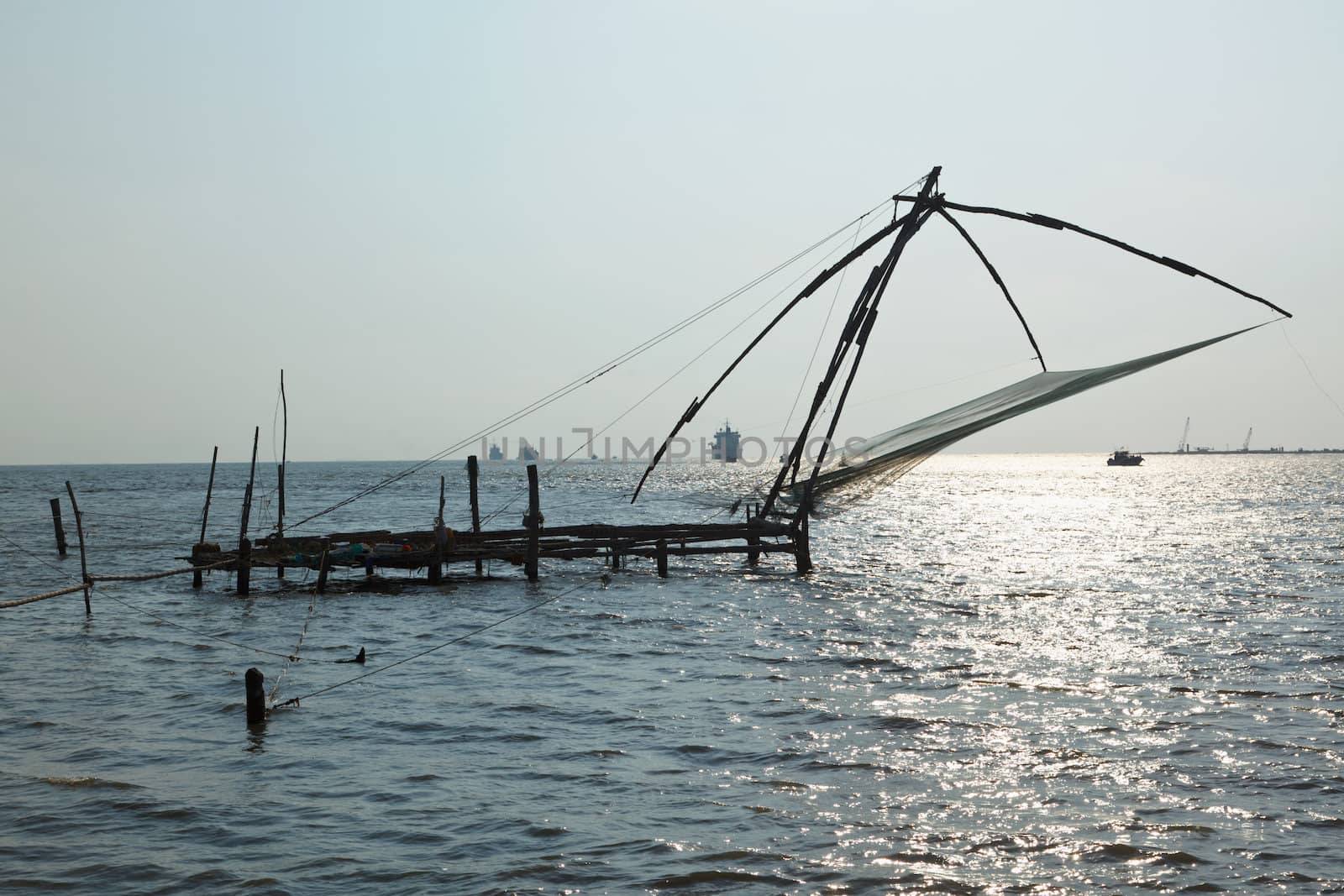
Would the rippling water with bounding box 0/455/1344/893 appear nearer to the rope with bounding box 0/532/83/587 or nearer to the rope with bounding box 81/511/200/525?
the rope with bounding box 0/532/83/587

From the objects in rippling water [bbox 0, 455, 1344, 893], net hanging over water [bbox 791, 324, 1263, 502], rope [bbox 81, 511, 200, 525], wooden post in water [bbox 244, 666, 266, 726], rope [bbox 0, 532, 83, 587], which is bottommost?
rippling water [bbox 0, 455, 1344, 893]

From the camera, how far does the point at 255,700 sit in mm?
11969

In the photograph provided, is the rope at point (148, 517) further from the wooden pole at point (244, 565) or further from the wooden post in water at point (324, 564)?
the wooden post in water at point (324, 564)

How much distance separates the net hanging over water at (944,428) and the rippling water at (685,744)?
9.36 feet

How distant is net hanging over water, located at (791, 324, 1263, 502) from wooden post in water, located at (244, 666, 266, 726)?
11124mm

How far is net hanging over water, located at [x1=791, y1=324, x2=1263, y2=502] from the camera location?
48.1 ft

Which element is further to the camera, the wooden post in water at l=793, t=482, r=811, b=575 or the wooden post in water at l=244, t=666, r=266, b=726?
the wooden post in water at l=793, t=482, r=811, b=575

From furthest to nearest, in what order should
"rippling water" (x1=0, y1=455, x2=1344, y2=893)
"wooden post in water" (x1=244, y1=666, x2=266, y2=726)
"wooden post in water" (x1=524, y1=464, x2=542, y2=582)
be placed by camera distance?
"wooden post in water" (x1=524, y1=464, x2=542, y2=582) → "wooden post in water" (x1=244, y1=666, x2=266, y2=726) → "rippling water" (x1=0, y1=455, x2=1344, y2=893)

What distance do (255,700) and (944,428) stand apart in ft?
38.4

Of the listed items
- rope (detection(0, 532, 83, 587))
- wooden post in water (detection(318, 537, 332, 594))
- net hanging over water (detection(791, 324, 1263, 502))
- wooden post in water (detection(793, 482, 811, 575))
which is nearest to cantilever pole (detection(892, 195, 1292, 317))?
net hanging over water (detection(791, 324, 1263, 502))

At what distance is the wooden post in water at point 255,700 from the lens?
11797mm

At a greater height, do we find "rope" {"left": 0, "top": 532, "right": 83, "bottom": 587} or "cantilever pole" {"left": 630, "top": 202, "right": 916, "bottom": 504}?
"cantilever pole" {"left": 630, "top": 202, "right": 916, "bottom": 504}

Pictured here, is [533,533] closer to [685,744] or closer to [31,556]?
[685,744]

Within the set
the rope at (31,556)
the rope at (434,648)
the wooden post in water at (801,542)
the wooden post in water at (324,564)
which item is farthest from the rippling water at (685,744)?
the rope at (31,556)
